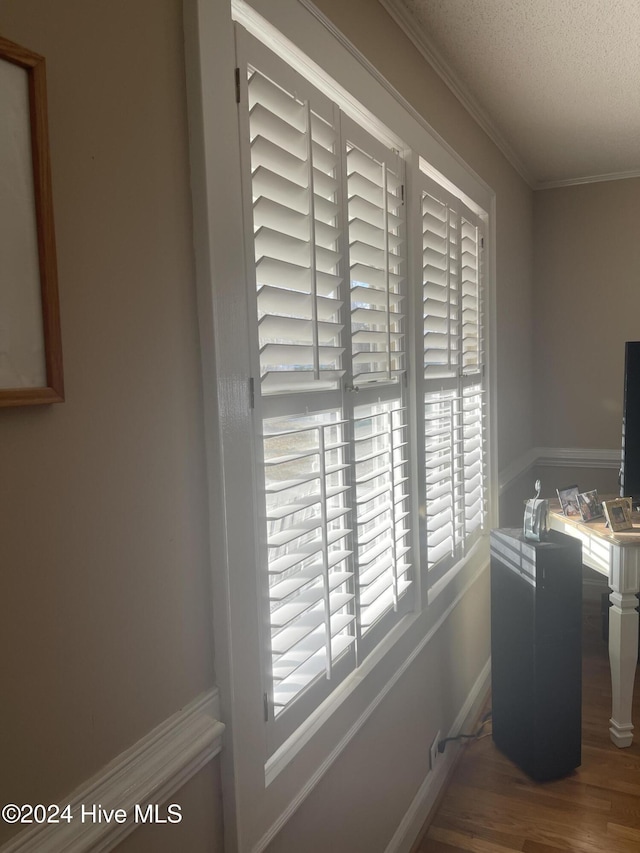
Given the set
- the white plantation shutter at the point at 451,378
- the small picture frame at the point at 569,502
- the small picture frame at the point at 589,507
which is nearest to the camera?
the white plantation shutter at the point at 451,378

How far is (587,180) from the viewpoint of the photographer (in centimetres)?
386

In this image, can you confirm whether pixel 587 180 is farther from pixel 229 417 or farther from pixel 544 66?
pixel 229 417

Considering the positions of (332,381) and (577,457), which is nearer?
(332,381)

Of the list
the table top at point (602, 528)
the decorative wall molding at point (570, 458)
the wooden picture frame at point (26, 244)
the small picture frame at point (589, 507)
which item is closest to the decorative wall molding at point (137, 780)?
the wooden picture frame at point (26, 244)

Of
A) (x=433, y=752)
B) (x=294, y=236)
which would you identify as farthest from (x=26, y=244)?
(x=433, y=752)

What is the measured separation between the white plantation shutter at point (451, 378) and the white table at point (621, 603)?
1.63 feet

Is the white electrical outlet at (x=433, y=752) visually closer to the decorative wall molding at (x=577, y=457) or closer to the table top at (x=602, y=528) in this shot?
the table top at (x=602, y=528)

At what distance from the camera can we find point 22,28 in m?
0.76

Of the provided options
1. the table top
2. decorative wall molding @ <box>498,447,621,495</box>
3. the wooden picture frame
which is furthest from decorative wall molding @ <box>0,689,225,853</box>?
decorative wall molding @ <box>498,447,621,495</box>

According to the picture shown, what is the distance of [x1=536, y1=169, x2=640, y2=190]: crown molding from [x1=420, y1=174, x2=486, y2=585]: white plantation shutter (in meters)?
1.45

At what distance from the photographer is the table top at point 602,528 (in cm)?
237

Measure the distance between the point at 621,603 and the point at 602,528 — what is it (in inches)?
11.3

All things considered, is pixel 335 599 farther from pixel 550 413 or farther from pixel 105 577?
pixel 550 413

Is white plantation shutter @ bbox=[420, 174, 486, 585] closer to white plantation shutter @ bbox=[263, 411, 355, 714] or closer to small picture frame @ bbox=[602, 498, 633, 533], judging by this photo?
small picture frame @ bbox=[602, 498, 633, 533]
